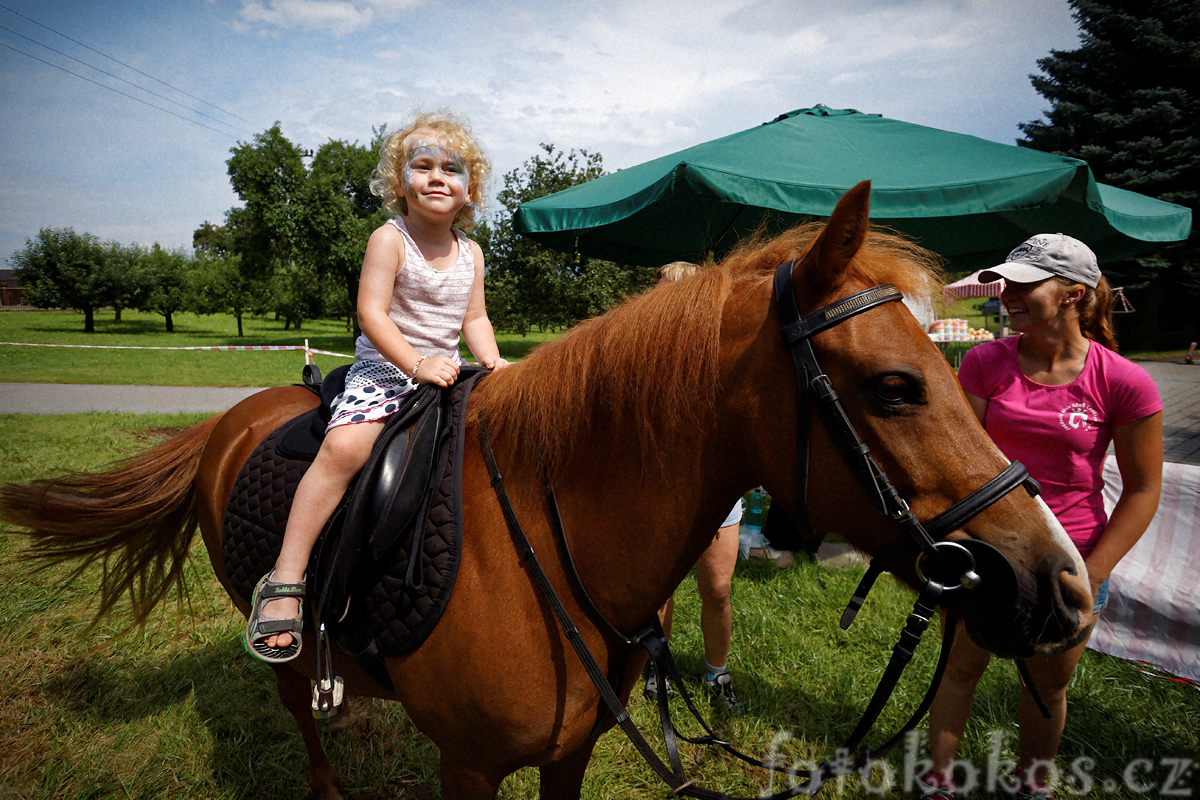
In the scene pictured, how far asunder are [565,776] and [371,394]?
1458 mm

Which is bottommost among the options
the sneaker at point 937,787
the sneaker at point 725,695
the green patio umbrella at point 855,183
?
the sneaker at point 725,695

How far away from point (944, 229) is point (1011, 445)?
135 inches

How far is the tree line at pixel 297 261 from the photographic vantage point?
22531 millimetres

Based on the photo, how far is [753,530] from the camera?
489 cm

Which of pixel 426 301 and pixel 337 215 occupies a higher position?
pixel 337 215

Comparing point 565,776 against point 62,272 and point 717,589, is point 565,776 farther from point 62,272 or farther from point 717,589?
point 62,272

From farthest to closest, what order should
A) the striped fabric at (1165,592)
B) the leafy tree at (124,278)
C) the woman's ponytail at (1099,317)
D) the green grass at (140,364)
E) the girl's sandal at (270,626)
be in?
1. the leafy tree at (124,278)
2. the green grass at (140,364)
3. the striped fabric at (1165,592)
4. the woman's ponytail at (1099,317)
5. the girl's sandal at (270,626)

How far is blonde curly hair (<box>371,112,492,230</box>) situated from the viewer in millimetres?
1991

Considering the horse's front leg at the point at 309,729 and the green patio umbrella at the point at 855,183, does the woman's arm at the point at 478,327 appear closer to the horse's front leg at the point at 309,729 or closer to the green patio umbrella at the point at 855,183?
the green patio umbrella at the point at 855,183

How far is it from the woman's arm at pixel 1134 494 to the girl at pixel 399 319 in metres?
2.38

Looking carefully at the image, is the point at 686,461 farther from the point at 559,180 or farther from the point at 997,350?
the point at 559,180

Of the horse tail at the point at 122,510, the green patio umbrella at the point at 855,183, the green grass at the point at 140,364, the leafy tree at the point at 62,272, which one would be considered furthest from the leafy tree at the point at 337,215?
the horse tail at the point at 122,510

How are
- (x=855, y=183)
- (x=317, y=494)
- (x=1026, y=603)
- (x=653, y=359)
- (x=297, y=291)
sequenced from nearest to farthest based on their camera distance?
(x=1026, y=603) → (x=653, y=359) → (x=317, y=494) → (x=855, y=183) → (x=297, y=291)

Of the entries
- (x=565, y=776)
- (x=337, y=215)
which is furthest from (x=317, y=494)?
(x=337, y=215)
